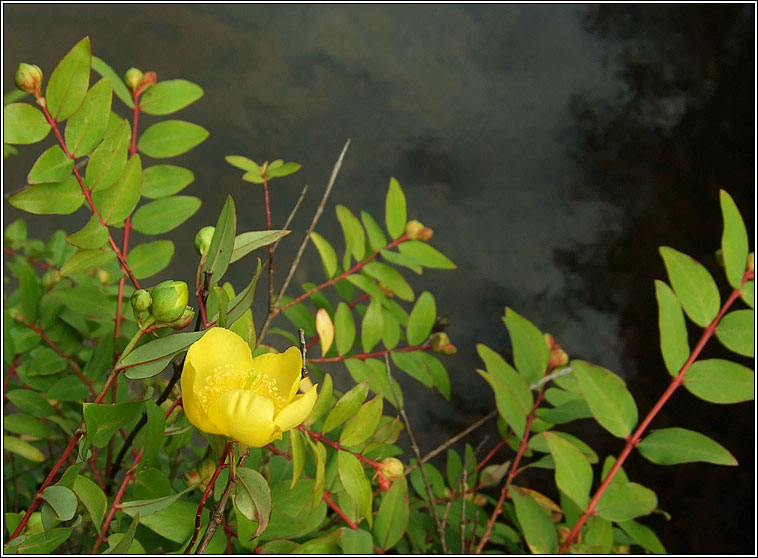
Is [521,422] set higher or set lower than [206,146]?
higher

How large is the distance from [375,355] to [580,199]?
78cm

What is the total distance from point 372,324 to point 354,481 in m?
0.16

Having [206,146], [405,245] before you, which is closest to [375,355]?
[405,245]

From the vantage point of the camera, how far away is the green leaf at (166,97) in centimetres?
49

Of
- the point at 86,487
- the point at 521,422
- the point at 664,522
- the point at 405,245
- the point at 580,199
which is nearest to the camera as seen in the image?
the point at 86,487

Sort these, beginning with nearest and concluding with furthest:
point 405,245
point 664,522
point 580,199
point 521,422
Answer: point 521,422, point 405,245, point 664,522, point 580,199

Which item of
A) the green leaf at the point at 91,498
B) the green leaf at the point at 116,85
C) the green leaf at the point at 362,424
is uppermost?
the green leaf at the point at 116,85

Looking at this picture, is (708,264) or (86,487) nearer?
(86,487)

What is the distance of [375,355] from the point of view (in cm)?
52

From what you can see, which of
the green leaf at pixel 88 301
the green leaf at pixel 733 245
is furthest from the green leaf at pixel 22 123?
the green leaf at pixel 733 245

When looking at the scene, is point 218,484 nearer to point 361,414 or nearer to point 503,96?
point 361,414

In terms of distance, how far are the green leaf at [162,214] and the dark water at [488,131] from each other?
0.70m

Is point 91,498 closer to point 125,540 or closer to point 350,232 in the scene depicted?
point 125,540

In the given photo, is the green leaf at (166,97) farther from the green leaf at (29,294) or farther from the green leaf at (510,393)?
the green leaf at (510,393)
